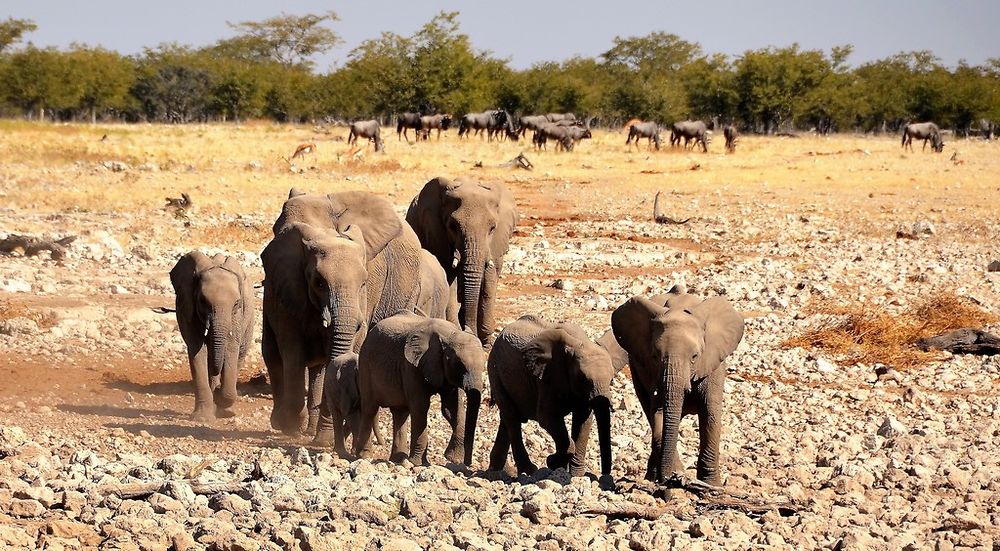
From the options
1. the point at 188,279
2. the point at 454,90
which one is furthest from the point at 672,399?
the point at 454,90

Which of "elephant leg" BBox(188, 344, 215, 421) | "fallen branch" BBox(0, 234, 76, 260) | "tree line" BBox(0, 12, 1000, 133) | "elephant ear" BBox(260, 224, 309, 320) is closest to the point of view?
"elephant ear" BBox(260, 224, 309, 320)

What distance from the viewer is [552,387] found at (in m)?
8.21

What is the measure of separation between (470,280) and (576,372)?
15.0 feet

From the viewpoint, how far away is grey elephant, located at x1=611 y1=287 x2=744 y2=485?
287 inches

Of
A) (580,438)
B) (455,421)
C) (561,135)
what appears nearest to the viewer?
(580,438)

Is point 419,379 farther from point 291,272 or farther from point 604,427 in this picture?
point 291,272

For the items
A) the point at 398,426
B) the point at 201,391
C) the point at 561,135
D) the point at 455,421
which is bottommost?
the point at 201,391

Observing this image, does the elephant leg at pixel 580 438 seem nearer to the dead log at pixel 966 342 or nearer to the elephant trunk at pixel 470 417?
the elephant trunk at pixel 470 417

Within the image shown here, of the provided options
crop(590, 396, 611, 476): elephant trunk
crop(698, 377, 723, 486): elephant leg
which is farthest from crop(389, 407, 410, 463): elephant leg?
crop(698, 377, 723, 486): elephant leg

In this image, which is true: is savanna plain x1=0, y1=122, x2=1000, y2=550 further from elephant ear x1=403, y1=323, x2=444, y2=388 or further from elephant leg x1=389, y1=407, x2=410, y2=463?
elephant ear x1=403, y1=323, x2=444, y2=388

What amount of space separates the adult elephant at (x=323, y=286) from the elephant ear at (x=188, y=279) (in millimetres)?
721

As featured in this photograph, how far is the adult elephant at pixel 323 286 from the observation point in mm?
9055

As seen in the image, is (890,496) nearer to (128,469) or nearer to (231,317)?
(128,469)

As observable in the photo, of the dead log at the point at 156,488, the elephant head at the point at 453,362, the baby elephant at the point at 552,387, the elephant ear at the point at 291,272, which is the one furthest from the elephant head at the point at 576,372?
the dead log at the point at 156,488
